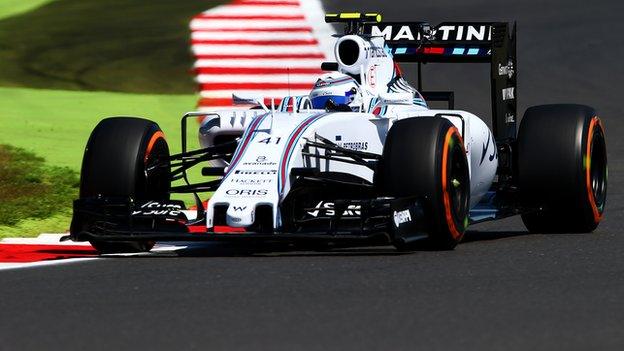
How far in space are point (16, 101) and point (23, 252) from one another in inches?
367

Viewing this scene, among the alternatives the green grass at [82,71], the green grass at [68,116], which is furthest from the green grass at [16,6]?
the green grass at [68,116]

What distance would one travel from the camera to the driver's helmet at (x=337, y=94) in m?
11.0

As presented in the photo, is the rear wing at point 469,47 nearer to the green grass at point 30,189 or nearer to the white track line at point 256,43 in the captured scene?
the green grass at point 30,189

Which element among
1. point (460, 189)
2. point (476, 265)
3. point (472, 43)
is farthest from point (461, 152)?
point (472, 43)

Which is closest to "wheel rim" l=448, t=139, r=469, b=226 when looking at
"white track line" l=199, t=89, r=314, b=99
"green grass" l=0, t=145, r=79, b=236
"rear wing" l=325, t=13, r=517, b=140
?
"rear wing" l=325, t=13, r=517, b=140

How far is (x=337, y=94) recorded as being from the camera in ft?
36.1

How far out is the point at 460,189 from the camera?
10.2 meters

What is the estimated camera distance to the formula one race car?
9.62 metres

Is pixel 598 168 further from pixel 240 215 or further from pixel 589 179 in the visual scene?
pixel 240 215

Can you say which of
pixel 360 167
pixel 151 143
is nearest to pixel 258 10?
pixel 360 167

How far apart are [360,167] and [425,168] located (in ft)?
3.77

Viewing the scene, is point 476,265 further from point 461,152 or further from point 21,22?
point 21,22

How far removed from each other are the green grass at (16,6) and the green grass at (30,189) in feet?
33.9

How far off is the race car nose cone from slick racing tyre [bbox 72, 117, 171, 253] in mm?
975
